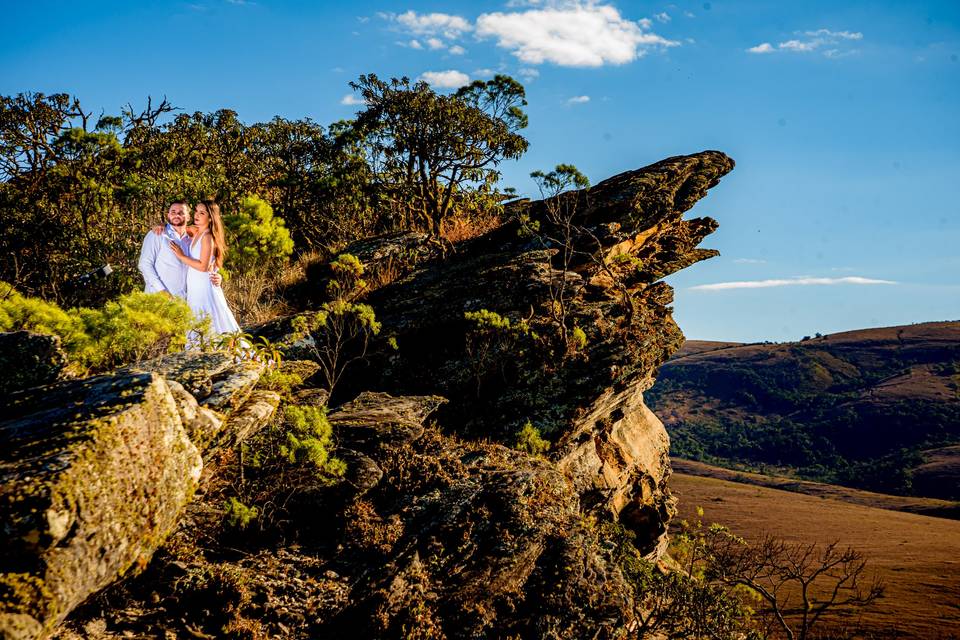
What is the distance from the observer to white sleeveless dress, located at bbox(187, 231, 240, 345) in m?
8.91

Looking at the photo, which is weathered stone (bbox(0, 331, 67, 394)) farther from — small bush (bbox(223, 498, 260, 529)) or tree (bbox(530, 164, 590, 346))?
tree (bbox(530, 164, 590, 346))

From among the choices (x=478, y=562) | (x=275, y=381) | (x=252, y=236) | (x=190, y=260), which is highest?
(x=252, y=236)

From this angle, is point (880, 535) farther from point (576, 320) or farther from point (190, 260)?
point (190, 260)

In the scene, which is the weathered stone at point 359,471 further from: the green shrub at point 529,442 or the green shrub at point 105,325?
the green shrub at point 529,442

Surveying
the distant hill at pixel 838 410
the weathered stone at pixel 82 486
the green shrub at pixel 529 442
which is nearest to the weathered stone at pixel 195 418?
the weathered stone at pixel 82 486

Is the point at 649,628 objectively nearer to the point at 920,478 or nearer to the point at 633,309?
the point at 633,309

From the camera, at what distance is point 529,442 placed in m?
10.4

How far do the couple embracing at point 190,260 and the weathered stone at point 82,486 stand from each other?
4287 millimetres

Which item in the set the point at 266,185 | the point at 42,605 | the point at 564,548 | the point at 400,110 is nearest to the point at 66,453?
the point at 42,605

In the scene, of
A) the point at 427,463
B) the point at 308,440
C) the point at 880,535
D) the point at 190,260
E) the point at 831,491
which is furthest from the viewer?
the point at 831,491

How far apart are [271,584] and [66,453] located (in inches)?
105

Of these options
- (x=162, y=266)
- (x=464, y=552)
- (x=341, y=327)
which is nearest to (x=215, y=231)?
(x=162, y=266)

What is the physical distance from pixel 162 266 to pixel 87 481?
19.6ft

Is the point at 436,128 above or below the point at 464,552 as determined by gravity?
above
